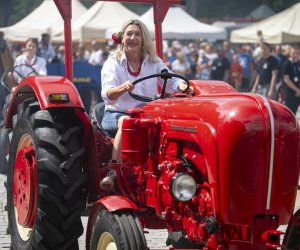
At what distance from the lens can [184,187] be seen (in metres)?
5.51

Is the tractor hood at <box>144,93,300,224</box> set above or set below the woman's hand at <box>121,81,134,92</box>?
below

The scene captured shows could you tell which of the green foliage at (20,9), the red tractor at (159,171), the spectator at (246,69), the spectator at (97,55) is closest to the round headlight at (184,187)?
the red tractor at (159,171)

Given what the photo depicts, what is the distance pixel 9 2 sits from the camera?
175 ft

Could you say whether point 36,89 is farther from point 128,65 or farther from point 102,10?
point 102,10

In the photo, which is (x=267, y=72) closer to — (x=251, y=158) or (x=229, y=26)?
(x=251, y=158)

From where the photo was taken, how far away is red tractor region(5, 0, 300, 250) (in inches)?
208

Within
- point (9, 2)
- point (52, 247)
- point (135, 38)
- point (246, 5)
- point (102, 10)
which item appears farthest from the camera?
point (246, 5)

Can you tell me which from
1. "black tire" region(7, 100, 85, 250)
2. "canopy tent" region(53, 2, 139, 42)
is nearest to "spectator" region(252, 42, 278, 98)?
"canopy tent" region(53, 2, 139, 42)

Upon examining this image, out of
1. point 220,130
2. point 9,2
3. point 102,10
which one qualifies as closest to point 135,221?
point 220,130

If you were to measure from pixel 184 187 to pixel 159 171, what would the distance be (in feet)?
1.84

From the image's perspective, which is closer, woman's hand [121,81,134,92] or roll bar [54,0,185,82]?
woman's hand [121,81,134,92]

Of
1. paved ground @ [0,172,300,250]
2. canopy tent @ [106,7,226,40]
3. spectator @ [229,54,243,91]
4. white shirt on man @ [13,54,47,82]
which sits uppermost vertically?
white shirt on man @ [13,54,47,82]

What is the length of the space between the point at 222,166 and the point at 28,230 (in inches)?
85.2

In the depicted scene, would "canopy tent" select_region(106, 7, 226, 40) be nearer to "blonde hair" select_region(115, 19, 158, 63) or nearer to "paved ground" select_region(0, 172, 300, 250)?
"paved ground" select_region(0, 172, 300, 250)
